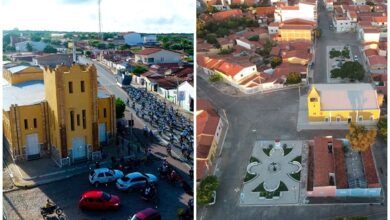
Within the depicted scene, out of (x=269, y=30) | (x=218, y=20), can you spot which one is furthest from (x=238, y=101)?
(x=218, y=20)

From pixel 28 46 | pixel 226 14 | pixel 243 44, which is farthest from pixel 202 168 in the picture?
pixel 28 46

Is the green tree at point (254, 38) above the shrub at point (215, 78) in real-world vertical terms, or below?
above

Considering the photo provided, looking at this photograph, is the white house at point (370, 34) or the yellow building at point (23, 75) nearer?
the yellow building at point (23, 75)

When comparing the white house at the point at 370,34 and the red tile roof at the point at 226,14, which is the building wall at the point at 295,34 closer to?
the white house at the point at 370,34

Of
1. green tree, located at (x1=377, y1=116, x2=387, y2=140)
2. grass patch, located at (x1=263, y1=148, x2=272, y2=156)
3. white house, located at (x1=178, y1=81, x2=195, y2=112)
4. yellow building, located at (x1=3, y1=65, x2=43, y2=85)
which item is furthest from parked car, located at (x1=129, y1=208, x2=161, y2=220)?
white house, located at (x1=178, y1=81, x2=195, y2=112)

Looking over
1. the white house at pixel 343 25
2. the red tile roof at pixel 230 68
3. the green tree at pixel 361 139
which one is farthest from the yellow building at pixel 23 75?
the white house at pixel 343 25

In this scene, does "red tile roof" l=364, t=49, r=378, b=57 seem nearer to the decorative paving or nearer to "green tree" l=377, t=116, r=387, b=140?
"green tree" l=377, t=116, r=387, b=140

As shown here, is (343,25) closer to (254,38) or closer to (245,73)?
(254,38)
